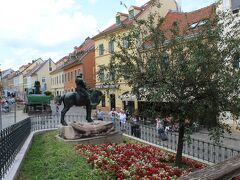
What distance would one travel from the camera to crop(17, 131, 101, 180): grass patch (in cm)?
856

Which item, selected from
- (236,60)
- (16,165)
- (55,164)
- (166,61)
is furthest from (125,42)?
(16,165)

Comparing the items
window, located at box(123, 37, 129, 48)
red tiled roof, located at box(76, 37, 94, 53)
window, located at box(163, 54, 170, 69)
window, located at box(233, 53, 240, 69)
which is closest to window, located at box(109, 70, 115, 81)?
window, located at box(123, 37, 129, 48)

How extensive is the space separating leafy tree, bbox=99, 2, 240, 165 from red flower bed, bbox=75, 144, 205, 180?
1332 millimetres

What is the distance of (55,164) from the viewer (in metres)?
9.73

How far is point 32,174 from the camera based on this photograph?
8961mm

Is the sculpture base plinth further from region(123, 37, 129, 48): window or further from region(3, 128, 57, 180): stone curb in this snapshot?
region(123, 37, 129, 48): window

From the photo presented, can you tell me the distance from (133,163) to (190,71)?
2847 millimetres

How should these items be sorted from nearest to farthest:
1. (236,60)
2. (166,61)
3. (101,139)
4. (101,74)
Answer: (236,60) < (166,61) < (101,74) < (101,139)

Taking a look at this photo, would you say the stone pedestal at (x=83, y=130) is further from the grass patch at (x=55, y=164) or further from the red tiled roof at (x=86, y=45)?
the red tiled roof at (x=86, y=45)

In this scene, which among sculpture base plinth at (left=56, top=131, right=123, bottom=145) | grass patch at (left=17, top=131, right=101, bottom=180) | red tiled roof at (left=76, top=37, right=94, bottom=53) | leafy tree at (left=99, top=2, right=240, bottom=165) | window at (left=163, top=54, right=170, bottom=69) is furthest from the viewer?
red tiled roof at (left=76, top=37, right=94, bottom=53)

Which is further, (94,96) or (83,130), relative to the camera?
(94,96)

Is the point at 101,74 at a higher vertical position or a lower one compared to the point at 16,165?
higher

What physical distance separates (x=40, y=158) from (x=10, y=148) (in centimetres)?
172

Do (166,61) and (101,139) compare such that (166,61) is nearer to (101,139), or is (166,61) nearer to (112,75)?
(112,75)
